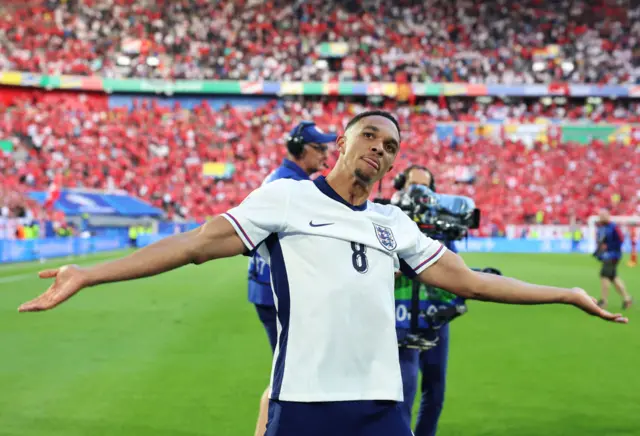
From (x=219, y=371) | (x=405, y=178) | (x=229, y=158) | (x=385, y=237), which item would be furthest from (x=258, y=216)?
(x=229, y=158)

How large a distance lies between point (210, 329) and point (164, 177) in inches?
1229

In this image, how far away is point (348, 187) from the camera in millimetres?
2750

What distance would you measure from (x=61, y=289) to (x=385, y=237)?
46.2 inches

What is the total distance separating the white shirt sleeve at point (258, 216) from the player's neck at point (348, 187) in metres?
0.23

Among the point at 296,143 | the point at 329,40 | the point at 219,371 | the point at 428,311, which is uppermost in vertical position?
the point at 329,40

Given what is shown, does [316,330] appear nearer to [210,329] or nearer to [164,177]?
[210,329]

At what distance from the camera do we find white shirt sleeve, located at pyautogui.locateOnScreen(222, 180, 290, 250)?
2.54 metres

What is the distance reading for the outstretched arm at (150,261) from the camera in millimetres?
2363

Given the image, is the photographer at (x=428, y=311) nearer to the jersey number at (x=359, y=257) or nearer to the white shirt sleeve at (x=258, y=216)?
the jersey number at (x=359, y=257)

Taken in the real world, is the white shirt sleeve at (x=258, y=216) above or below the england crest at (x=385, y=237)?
above

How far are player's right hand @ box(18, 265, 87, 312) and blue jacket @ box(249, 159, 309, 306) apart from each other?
2345mm

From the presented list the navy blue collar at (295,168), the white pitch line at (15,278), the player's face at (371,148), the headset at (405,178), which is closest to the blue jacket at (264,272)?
the navy blue collar at (295,168)

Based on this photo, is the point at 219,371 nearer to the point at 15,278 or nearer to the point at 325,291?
the point at 325,291

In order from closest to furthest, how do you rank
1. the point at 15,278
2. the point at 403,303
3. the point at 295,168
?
1. the point at 403,303
2. the point at 295,168
3. the point at 15,278
